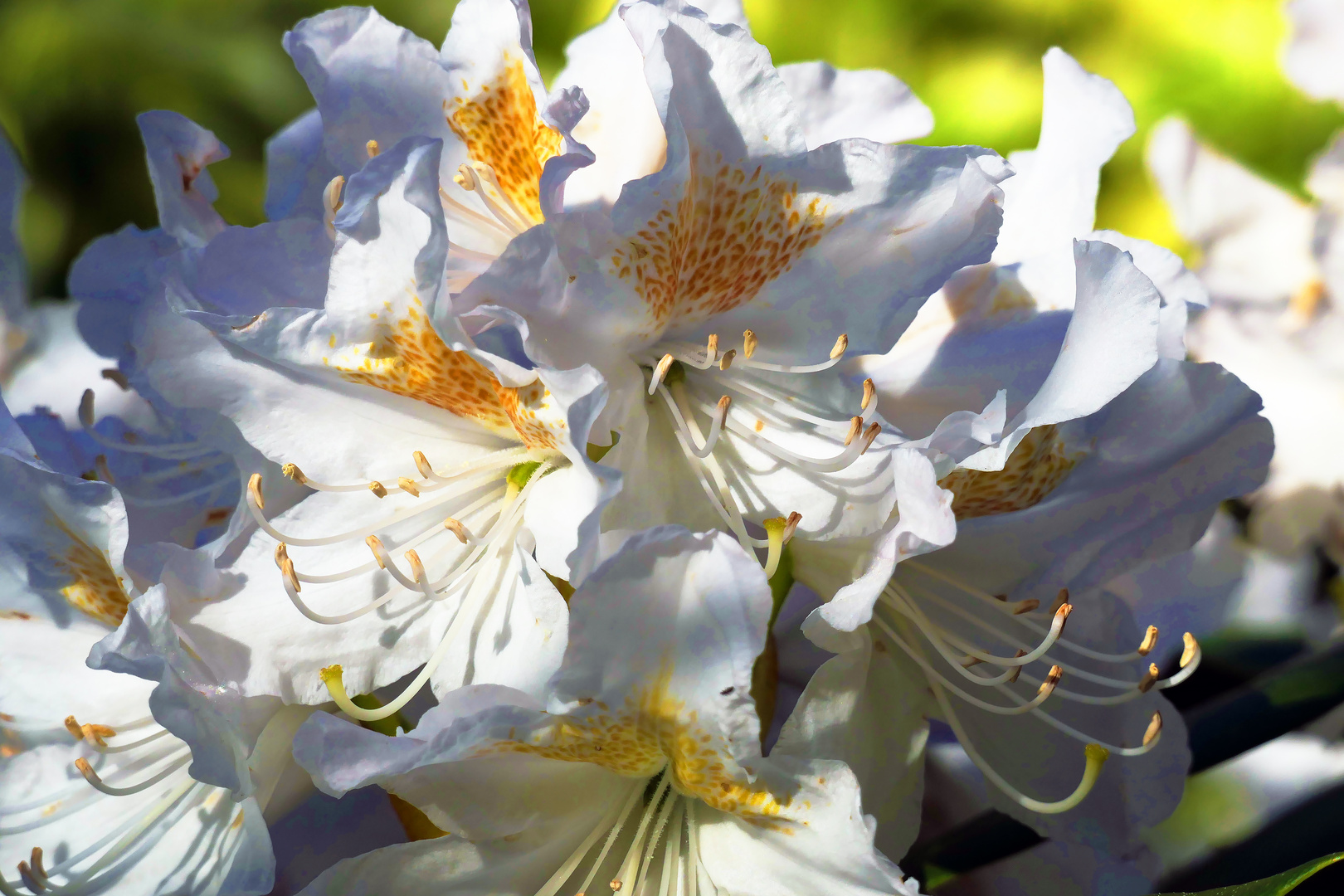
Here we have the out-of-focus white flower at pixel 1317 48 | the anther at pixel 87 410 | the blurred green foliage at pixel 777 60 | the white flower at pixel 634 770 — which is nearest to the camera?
the white flower at pixel 634 770

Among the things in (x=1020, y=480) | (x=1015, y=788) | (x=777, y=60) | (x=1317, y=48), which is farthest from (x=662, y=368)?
(x=777, y=60)

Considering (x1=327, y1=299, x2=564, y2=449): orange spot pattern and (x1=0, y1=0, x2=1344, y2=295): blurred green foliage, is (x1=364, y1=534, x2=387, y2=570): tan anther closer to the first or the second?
(x1=327, y1=299, x2=564, y2=449): orange spot pattern

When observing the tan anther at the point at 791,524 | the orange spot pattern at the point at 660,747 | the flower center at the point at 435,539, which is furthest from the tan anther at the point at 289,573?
the tan anther at the point at 791,524

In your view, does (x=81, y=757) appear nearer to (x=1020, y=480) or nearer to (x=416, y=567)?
(x=416, y=567)

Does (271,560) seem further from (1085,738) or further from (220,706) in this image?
(1085,738)

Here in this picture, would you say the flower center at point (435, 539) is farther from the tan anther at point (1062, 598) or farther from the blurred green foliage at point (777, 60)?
the blurred green foliage at point (777, 60)

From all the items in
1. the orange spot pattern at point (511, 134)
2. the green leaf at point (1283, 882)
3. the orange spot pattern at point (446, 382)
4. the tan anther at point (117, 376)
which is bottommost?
the green leaf at point (1283, 882)
